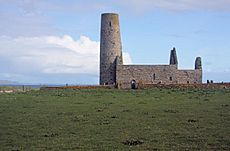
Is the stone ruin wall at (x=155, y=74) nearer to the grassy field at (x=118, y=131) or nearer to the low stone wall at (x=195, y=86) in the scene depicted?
the low stone wall at (x=195, y=86)

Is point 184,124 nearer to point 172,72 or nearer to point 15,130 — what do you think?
point 15,130

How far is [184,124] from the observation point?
62.5 ft

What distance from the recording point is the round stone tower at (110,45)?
69375 mm

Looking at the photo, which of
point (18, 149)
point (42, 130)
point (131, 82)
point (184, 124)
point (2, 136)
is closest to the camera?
point (18, 149)

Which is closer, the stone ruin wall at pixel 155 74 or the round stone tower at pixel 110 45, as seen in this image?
the stone ruin wall at pixel 155 74

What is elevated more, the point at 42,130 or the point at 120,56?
the point at 120,56

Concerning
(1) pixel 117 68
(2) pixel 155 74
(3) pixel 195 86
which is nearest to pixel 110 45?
(1) pixel 117 68

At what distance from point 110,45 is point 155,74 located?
8.09 metres

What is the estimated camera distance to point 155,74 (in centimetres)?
7000

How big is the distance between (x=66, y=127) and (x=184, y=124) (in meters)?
4.83

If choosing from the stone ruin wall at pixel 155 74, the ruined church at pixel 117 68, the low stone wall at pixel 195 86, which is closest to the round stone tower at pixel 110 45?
the ruined church at pixel 117 68

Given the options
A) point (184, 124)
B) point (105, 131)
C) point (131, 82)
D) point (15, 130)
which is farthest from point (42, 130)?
point (131, 82)

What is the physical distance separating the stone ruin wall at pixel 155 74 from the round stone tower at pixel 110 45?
1.60m

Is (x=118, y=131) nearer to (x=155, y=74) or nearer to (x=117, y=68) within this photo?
(x=117, y=68)
